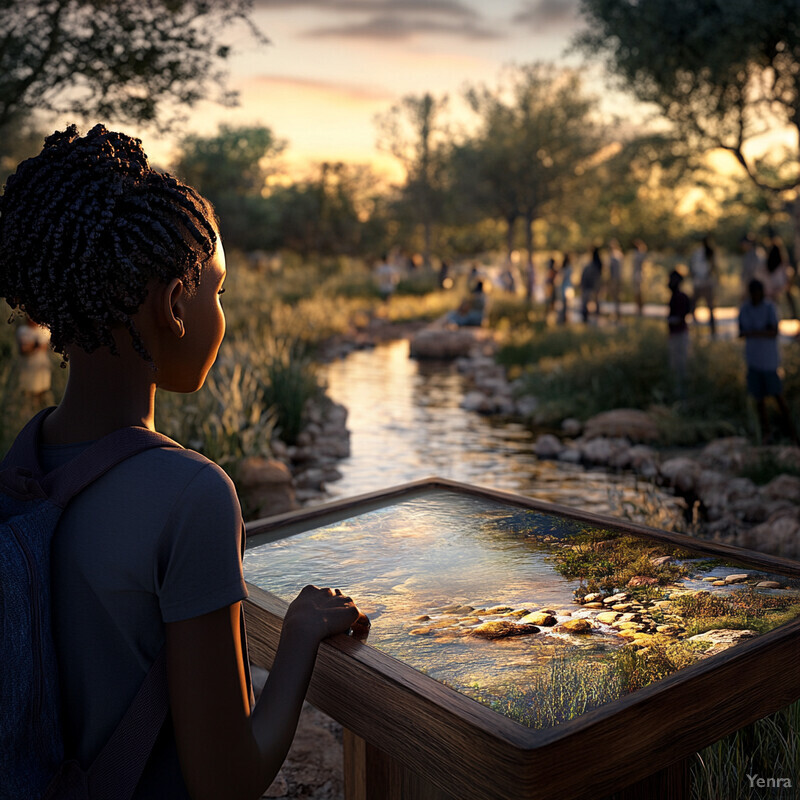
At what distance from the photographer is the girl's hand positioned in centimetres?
155

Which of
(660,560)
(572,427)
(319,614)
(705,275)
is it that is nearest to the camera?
(319,614)

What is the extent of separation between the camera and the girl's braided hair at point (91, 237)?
1243 mm

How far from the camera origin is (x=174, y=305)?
1.33 meters

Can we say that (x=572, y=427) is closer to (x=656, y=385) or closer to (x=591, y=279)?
(x=656, y=385)

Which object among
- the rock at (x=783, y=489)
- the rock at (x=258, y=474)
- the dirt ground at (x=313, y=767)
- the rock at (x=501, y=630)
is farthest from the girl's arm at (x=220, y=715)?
the rock at (x=783, y=489)

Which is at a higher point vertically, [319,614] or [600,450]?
[319,614]

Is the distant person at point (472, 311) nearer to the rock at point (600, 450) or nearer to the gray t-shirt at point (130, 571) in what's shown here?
the rock at point (600, 450)

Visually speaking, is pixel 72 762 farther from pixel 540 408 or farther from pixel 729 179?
pixel 729 179

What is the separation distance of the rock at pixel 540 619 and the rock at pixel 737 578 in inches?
20.6

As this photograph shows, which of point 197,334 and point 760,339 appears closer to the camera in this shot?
point 197,334

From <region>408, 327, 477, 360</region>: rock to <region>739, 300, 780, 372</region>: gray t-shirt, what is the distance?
8.84m

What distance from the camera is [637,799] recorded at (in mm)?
1811

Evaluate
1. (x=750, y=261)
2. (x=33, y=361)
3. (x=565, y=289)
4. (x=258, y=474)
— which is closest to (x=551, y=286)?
(x=565, y=289)

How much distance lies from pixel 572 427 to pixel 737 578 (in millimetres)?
7985
